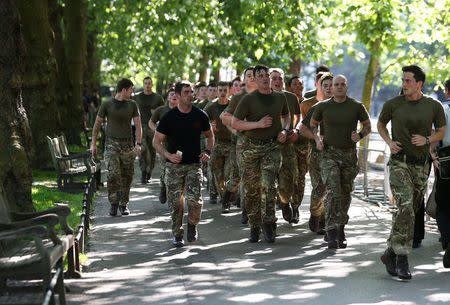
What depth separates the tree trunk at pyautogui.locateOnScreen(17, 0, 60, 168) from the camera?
1745cm

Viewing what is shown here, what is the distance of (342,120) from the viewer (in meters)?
10.3

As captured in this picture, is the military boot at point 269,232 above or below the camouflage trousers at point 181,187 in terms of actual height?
below

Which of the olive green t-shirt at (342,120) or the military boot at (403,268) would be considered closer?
the military boot at (403,268)

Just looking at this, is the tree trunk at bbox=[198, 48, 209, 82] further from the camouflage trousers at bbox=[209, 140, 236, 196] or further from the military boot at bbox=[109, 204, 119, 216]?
the military boot at bbox=[109, 204, 119, 216]

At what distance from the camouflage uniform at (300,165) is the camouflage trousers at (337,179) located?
2263mm

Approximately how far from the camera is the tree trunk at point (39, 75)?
17450 mm

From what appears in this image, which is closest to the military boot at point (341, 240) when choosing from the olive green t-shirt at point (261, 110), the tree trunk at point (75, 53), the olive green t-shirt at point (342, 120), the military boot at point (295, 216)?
the olive green t-shirt at point (342, 120)

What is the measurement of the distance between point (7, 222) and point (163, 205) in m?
7.10

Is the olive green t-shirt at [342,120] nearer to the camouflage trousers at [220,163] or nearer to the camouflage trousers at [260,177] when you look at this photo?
the camouflage trousers at [260,177]

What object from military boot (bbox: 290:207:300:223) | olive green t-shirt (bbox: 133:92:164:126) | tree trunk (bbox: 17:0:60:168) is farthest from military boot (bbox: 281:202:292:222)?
tree trunk (bbox: 17:0:60:168)

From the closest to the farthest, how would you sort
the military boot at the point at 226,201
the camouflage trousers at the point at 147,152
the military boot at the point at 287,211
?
the military boot at the point at 287,211 → the military boot at the point at 226,201 → the camouflage trousers at the point at 147,152

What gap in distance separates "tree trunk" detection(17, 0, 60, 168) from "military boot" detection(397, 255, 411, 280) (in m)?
10.5

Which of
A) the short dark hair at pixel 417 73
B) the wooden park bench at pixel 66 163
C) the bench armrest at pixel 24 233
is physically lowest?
the wooden park bench at pixel 66 163

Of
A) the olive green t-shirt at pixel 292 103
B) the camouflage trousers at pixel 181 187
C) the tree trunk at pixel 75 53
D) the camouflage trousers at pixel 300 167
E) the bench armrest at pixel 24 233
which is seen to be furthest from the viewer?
the tree trunk at pixel 75 53
